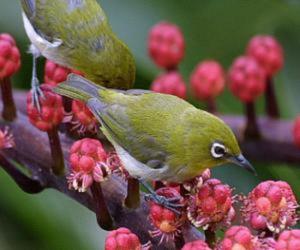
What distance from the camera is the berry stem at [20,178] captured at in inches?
108

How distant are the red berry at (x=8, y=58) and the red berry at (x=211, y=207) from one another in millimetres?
861

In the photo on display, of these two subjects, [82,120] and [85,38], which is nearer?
[82,120]

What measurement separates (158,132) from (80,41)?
0.69 meters

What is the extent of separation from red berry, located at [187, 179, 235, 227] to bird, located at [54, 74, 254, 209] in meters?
0.14

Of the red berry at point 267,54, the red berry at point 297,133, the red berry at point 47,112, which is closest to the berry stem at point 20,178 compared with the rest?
the red berry at point 47,112

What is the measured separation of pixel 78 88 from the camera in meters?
2.88

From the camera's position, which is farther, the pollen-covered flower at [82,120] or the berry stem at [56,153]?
the pollen-covered flower at [82,120]

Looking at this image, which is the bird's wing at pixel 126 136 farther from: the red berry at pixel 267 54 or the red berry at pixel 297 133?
the red berry at pixel 267 54

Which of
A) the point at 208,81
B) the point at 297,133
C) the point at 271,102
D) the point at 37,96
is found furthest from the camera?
the point at 208,81

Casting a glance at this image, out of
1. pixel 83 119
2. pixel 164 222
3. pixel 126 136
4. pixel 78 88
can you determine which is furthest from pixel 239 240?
pixel 78 88

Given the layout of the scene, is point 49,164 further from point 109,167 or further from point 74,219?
point 74,219

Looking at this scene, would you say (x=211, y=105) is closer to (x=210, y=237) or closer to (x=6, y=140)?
(x=6, y=140)

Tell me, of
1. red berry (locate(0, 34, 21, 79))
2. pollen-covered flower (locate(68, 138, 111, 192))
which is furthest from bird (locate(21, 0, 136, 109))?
pollen-covered flower (locate(68, 138, 111, 192))

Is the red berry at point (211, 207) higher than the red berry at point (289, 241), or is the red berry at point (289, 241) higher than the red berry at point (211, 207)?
the red berry at point (289, 241)
